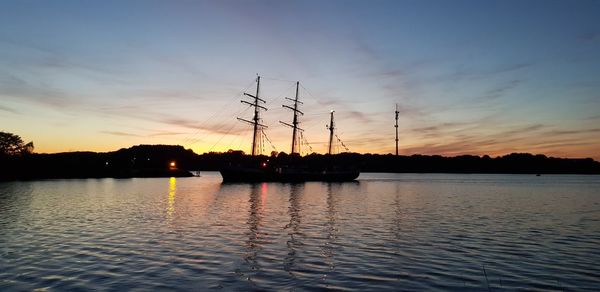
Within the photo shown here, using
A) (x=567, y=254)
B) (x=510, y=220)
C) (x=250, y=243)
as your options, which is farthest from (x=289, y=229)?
(x=510, y=220)

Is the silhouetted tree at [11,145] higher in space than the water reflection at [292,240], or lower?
higher

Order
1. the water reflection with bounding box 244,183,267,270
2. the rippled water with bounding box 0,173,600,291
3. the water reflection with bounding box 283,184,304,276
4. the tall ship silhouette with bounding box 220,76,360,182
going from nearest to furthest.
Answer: the rippled water with bounding box 0,173,600,291 → the water reflection with bounding box 283,184,304,276 → the water reflection with bounding box 244,183,267,270 → the tall ship silhouette with bounding box 220,76,360,182

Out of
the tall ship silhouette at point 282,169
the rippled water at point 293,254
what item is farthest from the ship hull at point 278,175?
the rippled water at point 293,254

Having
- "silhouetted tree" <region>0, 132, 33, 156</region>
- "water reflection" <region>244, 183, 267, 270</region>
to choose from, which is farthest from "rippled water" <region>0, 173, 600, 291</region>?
"silhouetted tree" <region>0, 132, 33, 156</region>

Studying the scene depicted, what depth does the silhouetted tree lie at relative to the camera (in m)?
154

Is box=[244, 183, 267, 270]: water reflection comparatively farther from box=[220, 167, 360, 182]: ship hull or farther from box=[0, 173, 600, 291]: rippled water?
box=[220, 167, 360, 182]: ship hull

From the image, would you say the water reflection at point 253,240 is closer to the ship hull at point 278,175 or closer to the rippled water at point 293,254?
the rippled water at point 293,254

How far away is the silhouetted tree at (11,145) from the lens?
15375cm

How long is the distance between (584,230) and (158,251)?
30752 millimetres

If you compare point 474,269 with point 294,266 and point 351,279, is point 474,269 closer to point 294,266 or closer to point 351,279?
point 351,279

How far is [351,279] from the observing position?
15.8 m

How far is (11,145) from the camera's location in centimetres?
15800

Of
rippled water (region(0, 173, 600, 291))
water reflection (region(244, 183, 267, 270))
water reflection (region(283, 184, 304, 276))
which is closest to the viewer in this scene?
rippled water (region(0, 173, 600, 291))

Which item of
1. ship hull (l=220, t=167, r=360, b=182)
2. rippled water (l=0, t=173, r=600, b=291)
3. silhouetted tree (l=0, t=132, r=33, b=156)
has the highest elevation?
silhouetted tree (l=0, t=132, r=33, b=156)
